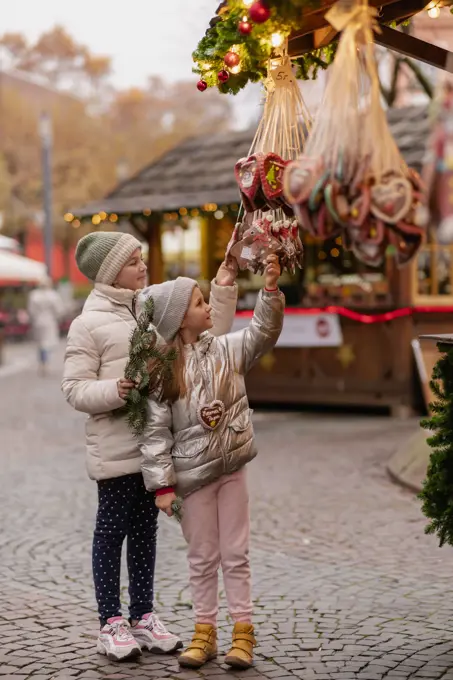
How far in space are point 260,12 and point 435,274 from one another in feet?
33.7

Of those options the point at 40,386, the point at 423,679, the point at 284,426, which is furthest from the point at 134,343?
the point at 40,386

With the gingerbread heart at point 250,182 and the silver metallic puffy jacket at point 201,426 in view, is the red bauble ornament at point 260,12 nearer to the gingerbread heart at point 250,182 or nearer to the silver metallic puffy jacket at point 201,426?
the gingerbread heart at point 250,182

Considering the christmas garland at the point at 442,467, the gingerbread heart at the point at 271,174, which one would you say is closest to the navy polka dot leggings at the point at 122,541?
the christmas garland at the point at 442,467

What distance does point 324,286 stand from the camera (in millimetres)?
14023

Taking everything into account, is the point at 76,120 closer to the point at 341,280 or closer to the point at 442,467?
the point at 341,280

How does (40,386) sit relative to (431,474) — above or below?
below

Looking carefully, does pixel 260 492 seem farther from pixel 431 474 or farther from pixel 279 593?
pixel 431 474

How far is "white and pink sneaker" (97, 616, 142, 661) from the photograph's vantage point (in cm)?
449

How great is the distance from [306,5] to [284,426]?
950 centimetres

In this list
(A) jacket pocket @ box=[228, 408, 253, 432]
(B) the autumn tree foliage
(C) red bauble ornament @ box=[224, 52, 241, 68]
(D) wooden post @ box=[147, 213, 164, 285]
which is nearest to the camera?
(C) red bauble ornament @ box=[224, 52, 241, 68]

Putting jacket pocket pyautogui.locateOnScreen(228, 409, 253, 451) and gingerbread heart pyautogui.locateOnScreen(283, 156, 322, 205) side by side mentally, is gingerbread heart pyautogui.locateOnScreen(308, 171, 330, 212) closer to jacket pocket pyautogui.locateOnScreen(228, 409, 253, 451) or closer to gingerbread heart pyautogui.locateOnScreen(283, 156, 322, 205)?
gingerbread heart pyautogui.locateOnScreen(283, 156, 322, 205)

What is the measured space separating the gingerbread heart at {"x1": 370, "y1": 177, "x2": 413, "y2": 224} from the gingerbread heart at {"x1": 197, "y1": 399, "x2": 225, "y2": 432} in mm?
A: 1280

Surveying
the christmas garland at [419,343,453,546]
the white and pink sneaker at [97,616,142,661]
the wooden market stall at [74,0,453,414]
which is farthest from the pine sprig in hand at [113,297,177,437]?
the wooden market stall at [74,0,453,414]

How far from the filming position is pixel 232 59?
4.14m
